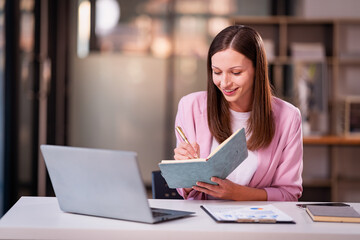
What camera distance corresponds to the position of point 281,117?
7.00 feet

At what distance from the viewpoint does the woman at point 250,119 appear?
2051mm

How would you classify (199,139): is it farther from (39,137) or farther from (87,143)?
(87,143)

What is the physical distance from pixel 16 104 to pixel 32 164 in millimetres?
919

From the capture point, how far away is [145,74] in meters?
5.74

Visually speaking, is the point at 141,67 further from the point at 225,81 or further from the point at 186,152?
the point at 186,152

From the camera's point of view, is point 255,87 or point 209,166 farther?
point 255,87

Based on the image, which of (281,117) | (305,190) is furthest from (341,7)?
(281,117)

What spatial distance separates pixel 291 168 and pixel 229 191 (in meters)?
0.36

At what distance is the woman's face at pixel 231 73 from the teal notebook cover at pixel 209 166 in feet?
1.14

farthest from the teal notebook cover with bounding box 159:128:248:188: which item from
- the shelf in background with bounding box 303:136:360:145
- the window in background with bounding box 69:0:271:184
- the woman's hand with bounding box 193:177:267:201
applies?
the window in background with bounding box 69:0:271:184

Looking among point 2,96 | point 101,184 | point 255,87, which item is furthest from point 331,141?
point 101,184

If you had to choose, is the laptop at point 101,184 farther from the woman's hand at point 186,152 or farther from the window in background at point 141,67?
the window in background at point 141,67

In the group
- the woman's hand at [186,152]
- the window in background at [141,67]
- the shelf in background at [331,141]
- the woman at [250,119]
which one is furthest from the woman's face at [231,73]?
the window in background at [141,67]

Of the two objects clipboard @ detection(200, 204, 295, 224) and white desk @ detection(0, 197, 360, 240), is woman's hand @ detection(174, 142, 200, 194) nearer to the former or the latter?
clipboard @ detection(200, 204, 295, 224)
